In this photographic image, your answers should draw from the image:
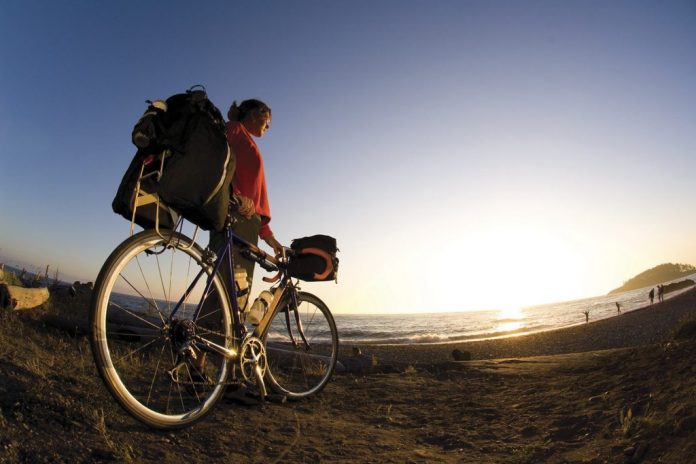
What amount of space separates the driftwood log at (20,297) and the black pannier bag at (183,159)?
5105 millimetres

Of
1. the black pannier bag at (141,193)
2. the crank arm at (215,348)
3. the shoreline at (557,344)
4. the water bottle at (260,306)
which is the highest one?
the black pannier bag at (141,193)

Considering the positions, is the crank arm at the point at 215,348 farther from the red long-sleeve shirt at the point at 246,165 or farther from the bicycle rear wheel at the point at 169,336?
the red long-sleeve shirt at the point at 246,165

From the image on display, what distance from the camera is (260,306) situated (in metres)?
3.30

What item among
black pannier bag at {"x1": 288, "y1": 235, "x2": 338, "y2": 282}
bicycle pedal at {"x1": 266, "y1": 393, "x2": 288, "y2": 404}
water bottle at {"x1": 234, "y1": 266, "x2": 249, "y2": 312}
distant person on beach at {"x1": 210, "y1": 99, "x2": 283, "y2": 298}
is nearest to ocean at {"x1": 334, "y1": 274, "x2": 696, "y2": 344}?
black pannier bag at {"x1": 288, "y1": 235, "x2": 338, "y2": 282}

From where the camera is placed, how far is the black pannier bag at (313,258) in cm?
380

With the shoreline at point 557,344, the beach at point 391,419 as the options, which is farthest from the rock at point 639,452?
the shoreline at point 557,344

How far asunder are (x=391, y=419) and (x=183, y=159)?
2.71 meters

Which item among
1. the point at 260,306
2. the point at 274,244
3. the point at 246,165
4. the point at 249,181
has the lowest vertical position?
the point at 260,306

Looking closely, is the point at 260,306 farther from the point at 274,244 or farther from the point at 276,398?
the point at 276,398

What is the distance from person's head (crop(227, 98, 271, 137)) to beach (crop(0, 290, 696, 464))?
8.34ft

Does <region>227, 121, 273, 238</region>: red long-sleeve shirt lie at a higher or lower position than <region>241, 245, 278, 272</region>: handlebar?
higher

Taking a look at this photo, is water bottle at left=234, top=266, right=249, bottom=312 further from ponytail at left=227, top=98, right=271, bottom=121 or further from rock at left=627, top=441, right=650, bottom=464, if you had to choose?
rock at left=627, top=441, right=650, bottom=464

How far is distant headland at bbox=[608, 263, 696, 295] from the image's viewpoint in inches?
5335

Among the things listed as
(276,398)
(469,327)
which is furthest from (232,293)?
(469,327)
